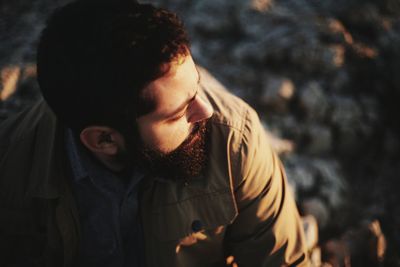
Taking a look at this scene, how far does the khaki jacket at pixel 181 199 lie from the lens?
2092mm

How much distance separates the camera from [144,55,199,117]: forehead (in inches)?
69.6

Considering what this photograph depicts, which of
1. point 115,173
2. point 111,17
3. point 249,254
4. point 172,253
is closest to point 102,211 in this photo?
point 115,173

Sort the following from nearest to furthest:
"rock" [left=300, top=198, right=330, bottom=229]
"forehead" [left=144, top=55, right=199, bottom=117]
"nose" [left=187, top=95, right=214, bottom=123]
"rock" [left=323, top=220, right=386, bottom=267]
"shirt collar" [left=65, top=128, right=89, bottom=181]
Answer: "forehead" [left=144, top=55, right=199, bottom=117], "nose" [left=187, top=95, right=214, bottom=123], "shirt collar" [left=65, top=128, right=89, bottom=181], "rock" [left=323, top=220, right=386, bottom=267], "rock" [left=300, top=198, right=330, bottom=229]

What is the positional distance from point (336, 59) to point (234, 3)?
1.84 m

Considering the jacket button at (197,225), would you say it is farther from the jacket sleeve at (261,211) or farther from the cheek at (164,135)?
the cheek at (164,135)

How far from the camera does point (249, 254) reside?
8.14 ft

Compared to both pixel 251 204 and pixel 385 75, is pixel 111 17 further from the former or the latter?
pixel 385 75

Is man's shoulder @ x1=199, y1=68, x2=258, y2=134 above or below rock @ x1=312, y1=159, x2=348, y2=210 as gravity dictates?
above

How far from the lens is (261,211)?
2.26m

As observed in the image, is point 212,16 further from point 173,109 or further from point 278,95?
point 173,109

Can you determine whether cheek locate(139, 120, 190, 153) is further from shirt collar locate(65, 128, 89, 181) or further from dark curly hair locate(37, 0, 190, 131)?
shirt collar locate(65, 128, 89, 181)

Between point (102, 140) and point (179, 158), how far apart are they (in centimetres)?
49

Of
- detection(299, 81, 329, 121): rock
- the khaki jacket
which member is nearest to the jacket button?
the khaki jacket

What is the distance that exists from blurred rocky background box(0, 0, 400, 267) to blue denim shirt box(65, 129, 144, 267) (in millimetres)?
1783
